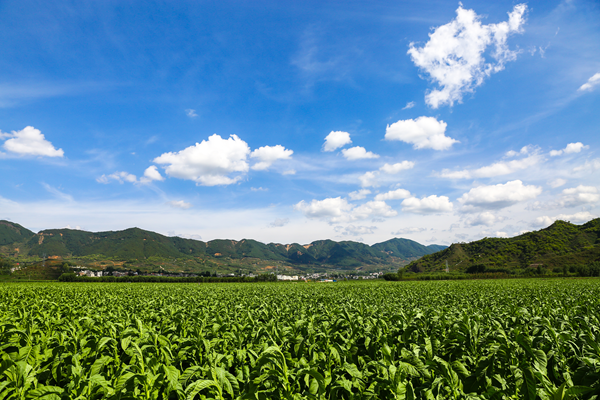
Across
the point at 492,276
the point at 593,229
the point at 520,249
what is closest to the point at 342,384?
the point at 492,276

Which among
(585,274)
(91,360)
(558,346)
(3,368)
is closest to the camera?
(3,368)

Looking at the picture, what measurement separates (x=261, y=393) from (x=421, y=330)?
16.0ft

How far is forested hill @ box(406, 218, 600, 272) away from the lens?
13838cm

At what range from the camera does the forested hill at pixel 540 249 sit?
13838cm

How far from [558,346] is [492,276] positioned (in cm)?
12432

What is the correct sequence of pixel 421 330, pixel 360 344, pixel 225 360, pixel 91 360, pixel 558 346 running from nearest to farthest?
pixel 558 346
pixel 225 360
pixel 91 360
pixel 360 344
pixel 421 330

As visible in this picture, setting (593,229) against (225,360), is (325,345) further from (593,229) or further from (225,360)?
(593,229)

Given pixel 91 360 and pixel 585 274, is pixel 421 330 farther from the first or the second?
pixel 585 274

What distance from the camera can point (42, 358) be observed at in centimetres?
520

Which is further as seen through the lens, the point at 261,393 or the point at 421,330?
the point at 421,330

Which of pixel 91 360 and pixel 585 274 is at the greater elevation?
pixel 91 360

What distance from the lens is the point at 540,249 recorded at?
159 m

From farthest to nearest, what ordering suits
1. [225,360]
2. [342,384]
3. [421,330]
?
[421,330], [225,360], [342,384]

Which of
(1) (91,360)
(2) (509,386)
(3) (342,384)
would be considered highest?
(3) (342,384)
